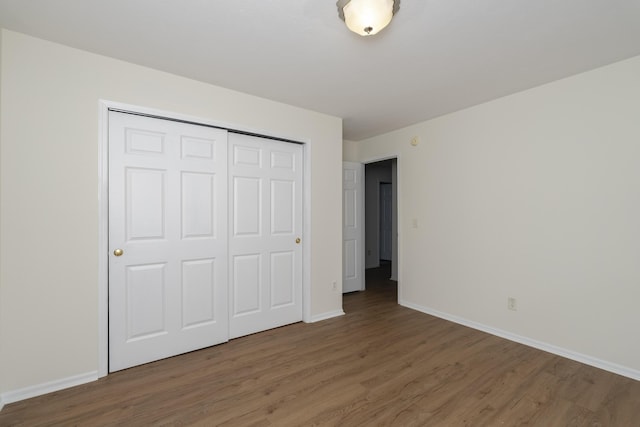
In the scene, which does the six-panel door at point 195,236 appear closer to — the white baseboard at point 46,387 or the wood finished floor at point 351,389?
the white baseboard at point 46,387

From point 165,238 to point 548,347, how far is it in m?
3.55

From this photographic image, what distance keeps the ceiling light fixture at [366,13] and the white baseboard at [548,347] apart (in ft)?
9.87

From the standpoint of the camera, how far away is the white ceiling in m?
1.68

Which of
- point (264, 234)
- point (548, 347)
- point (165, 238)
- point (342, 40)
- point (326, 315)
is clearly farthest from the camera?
point (326, 315)

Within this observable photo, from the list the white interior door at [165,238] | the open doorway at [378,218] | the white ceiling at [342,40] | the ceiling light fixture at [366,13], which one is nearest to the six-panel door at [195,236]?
the white interior door at [165,238]

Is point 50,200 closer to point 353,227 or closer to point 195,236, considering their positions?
point 195,236

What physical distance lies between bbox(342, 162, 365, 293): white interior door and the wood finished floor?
174cm

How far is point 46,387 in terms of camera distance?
6.54 ft

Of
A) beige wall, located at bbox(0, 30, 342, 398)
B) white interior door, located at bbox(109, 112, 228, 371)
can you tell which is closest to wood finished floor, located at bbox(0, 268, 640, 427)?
white interior door, located at bbox(109, 112, 228, 371)

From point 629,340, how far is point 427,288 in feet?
5.81

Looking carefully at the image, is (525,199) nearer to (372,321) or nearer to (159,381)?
(372,321)

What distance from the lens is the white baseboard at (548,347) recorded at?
2.22m

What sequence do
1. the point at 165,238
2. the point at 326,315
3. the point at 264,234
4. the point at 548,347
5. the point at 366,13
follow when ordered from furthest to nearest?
the point at 326,315 < the point at 264,234 < the point at 548,347 < the point at 165,238 < the point at 366,13

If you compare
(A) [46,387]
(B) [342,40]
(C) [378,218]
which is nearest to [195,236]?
(A) [46,387]
